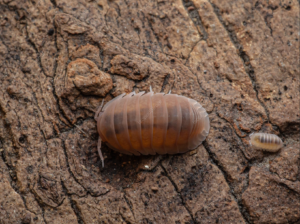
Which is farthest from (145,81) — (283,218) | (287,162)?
(283,218)

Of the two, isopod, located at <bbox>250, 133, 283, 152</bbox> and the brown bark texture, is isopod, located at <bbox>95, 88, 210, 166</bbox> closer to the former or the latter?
the brown bark texture

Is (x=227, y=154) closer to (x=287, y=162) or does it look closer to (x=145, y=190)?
(x=287, y=162)

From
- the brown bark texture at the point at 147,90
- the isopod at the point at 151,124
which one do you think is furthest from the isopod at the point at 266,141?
the isopod at the point at 151,124

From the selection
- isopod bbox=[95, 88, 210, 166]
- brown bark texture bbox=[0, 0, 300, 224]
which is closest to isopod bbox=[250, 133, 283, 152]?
brown bark texture bbox=[0, 0, 300, 224]

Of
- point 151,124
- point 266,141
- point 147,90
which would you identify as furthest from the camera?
point 147,90

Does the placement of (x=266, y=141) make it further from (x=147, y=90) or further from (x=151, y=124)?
(x=147, y=90)

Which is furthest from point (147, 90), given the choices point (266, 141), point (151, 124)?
point (266, 141)

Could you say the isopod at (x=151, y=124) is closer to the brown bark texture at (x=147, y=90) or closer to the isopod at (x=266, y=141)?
the brown bark texture at (x=147, y=90)
